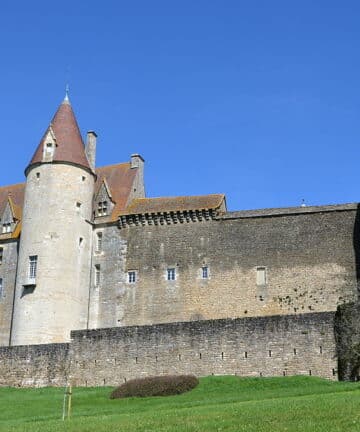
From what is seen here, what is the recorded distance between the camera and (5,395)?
3406 centimetres

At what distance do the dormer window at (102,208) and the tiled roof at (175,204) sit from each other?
4.32 feet

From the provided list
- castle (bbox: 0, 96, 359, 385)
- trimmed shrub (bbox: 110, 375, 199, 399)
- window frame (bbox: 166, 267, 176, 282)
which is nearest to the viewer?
trimmed shrub (bbox: 110, 375, 199, 399)

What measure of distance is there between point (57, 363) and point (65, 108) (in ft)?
66.3

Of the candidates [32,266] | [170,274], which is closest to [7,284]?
[32,266]

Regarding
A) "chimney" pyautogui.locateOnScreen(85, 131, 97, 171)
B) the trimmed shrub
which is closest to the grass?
the trimmed shrub

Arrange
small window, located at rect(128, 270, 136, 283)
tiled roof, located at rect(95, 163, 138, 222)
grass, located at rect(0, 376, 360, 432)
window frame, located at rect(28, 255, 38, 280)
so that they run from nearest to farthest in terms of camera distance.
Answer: grass, located at rect(0, 376, 360, 432) < window frame, located at rect(28, 255, 38, 280) < small window, located at rect(128, 270, 136, 283) < tiled roof, located at rect(95, 163, 138, 222)

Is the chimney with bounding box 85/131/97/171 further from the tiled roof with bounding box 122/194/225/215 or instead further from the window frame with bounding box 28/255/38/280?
the window frame with bounding box 28/255/38/280

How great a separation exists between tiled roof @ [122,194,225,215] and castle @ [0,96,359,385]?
0.09 m

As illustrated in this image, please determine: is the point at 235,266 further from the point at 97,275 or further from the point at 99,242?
the point at 99,242

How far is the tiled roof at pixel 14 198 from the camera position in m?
49.9

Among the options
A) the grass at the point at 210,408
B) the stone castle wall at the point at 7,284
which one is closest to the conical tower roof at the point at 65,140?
the stone castle wall at the point at 7,284

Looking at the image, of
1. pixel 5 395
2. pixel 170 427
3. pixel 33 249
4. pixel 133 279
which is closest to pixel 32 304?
pixel 33 249

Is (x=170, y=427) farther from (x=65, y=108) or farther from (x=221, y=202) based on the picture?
(x=65, y=108)

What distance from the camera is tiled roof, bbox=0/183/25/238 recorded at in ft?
164
